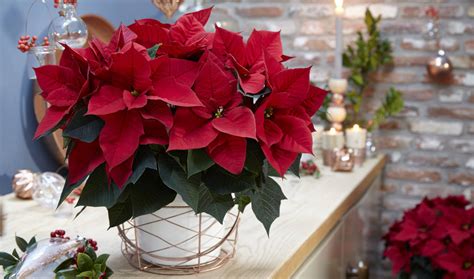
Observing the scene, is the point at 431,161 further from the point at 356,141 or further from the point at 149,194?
the point at 149,194

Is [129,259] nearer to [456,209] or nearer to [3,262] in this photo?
[3,262]

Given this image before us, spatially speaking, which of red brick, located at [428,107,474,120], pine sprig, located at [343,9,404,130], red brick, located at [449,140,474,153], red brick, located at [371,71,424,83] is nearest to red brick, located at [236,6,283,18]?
pine sprig, located at [343,9,404,130]

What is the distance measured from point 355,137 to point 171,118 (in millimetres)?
1377

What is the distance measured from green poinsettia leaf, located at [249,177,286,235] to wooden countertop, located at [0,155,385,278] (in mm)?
116

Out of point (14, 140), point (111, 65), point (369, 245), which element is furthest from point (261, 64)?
point (369, 245)

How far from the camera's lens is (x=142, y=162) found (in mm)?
770

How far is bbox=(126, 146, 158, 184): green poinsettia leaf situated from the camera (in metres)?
0.76

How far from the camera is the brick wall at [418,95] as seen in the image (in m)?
2.24

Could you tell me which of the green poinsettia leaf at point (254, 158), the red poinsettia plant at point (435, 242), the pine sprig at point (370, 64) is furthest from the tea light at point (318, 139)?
the green poinsettia leaf at point (254, 158)

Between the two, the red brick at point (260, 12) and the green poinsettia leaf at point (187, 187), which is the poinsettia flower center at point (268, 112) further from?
the red brick at point (260, 12)

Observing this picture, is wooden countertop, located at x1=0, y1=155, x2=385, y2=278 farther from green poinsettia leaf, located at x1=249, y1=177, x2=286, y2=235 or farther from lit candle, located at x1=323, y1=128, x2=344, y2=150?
lit candle, located at x1=323, y1=128, x2=344, y2=150

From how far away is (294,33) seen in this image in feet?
8.13

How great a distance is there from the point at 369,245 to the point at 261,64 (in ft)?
5.01

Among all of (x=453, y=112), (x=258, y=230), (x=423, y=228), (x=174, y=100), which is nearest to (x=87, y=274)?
(x=174, y=100)
